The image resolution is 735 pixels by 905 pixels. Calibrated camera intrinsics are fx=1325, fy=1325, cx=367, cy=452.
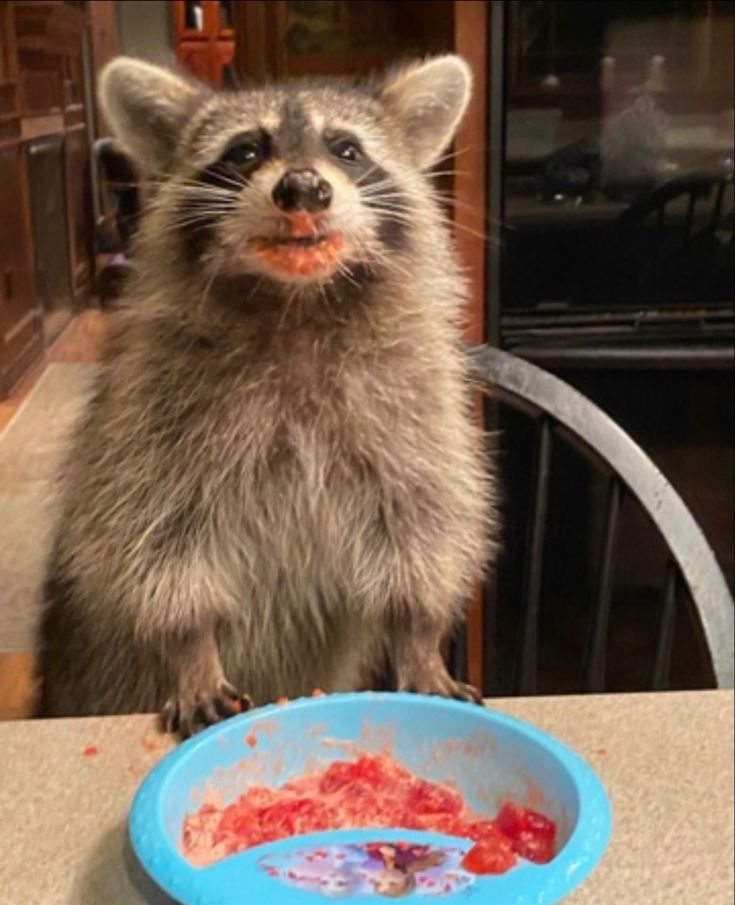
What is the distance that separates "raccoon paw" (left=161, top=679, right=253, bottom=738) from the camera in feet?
3.13

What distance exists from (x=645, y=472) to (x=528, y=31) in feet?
2.05

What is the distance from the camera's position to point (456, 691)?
40.4 inches

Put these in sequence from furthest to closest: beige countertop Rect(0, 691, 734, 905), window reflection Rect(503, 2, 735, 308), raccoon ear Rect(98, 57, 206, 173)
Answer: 1. window reflection Rect(503, 2, 735, 308)
2. raccoon ear Rect(98, 57, 206, 173)
3. beige countertop Rect(0, 691, 734, 905)

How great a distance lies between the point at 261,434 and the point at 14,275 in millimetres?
276

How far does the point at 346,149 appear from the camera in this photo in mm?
988

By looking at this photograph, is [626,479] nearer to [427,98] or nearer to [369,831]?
[427,98]

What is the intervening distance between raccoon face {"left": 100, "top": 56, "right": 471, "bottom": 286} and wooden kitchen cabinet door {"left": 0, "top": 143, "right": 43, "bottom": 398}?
0.17 m

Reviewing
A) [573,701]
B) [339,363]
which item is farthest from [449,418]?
[573,701]

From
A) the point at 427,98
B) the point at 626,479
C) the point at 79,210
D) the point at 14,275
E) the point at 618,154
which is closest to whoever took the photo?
the point at 14,275

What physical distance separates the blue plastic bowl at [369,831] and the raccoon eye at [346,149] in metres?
0.40

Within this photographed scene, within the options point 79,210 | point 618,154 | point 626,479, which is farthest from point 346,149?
point 618,154

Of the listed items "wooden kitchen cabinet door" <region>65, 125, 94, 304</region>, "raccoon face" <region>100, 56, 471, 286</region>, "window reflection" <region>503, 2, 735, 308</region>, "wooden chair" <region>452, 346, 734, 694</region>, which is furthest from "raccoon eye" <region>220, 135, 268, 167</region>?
"window reflection" <region>503, 2, 735, 308</region>

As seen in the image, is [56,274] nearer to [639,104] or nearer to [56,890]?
[56,890]

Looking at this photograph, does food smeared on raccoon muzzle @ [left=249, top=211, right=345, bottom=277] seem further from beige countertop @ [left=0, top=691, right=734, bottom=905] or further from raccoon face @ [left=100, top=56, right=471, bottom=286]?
beige countertop @ [left=0, top=691, right=734, bottom=905]
